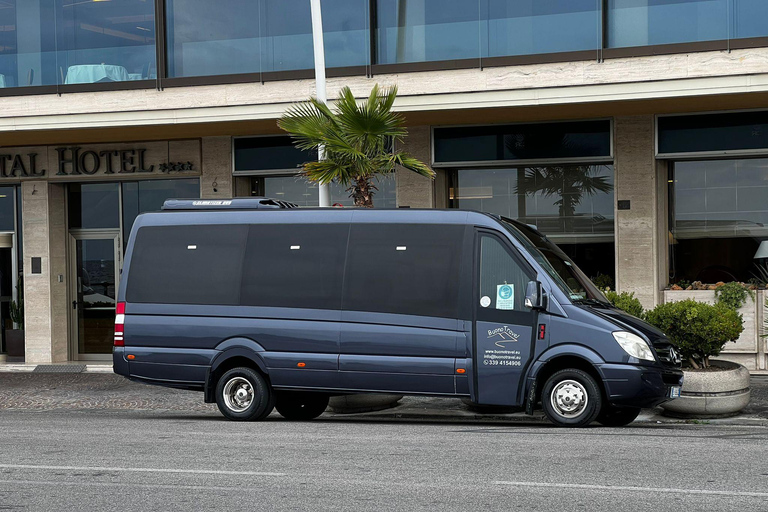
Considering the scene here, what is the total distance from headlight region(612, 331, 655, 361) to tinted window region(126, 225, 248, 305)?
4.34 meters

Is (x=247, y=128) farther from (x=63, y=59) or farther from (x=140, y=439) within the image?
(x=140, y=439)

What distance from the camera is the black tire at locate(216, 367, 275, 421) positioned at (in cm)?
1137

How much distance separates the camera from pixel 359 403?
12781 millimetres

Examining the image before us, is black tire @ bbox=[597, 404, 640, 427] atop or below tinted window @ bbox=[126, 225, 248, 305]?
below

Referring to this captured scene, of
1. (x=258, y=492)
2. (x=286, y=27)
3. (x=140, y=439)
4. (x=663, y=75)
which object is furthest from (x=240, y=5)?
(x=258, y=492)

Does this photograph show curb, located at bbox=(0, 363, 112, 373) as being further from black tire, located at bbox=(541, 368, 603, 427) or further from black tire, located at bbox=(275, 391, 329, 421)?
black tire, located at bbox=(541, 368, 603, 427)

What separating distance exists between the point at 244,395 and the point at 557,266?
3833mm

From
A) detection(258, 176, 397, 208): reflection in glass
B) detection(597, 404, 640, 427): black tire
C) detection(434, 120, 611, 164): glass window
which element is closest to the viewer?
detection(597, 404, 640, 427): black tire

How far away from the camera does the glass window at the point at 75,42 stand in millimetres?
17484

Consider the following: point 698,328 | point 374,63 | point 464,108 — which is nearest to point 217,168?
point 374,63

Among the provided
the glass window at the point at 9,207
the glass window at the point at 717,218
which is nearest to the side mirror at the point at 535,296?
the glass window at the point at 717,218

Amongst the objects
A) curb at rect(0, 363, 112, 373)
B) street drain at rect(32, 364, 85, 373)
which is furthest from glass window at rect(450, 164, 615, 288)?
street drain at rect(32, 364, 85, 373)

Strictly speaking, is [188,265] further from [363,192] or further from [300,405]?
[363,192]

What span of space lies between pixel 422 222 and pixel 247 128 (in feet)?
23.4
